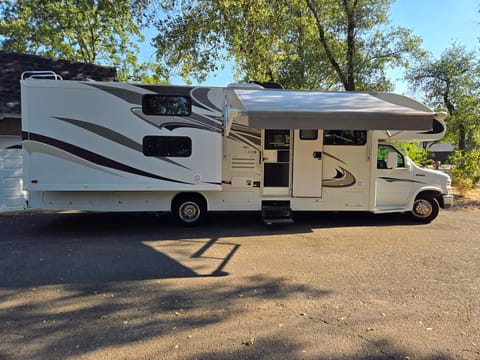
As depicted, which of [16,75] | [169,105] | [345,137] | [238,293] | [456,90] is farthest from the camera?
[456,90]

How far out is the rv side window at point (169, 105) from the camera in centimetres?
713

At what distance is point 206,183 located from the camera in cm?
731

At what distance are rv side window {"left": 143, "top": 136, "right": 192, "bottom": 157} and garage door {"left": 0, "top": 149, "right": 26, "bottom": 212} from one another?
5324 millimetres

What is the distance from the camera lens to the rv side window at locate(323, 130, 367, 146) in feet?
25.8

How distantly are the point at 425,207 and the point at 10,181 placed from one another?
11.6 m

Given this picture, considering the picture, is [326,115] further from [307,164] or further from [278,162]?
[278,162]

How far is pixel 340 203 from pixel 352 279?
3.28 meters

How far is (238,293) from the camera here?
169 inches

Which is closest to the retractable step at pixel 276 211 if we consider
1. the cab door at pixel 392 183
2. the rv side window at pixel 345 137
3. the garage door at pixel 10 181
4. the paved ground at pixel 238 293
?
the paved ground at pixel 238 293

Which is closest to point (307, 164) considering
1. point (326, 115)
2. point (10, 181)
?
point (326, 115)

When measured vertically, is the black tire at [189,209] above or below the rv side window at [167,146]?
below

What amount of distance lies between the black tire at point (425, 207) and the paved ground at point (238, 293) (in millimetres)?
756

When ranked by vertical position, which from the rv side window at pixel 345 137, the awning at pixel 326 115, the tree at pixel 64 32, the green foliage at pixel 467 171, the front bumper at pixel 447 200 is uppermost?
the tree at pixel 64 32

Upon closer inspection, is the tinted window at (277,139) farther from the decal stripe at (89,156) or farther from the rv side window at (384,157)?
the decal stripe at (89,156)
